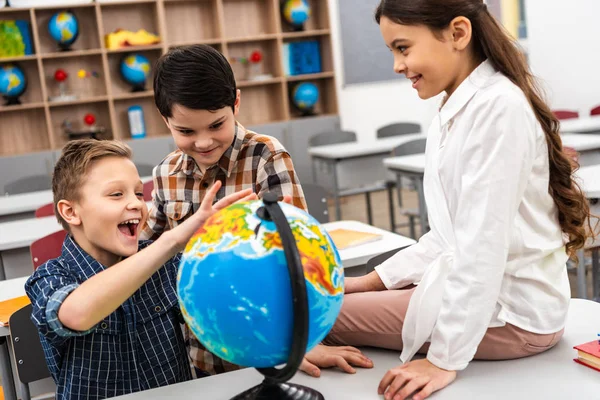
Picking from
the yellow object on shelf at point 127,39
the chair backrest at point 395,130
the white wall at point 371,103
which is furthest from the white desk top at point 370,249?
the white wall at point 371,103

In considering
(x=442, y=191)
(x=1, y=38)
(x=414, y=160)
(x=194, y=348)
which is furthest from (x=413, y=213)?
(x=1, y=38)

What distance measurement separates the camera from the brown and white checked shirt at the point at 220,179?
1665 mm

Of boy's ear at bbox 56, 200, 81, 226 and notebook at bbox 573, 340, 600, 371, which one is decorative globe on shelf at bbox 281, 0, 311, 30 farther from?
notebook at bbox 573, 340, 600, 371

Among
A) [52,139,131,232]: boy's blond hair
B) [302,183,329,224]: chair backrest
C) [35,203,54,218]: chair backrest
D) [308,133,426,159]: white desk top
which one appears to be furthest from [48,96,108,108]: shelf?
[52,139,131,232]: boy's blond hair

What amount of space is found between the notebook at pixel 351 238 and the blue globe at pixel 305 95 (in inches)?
185

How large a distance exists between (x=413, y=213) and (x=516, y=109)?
11.3ft

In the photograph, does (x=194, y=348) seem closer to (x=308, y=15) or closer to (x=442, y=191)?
(x=442, y=191)

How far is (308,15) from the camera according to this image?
7.23 m

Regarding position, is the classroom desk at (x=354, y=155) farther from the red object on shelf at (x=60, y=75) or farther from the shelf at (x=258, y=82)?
the red object on shelf at (x=60, y=75)

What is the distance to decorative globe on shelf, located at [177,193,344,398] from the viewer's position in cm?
96

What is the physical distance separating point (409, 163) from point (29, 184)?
2621 millimetres

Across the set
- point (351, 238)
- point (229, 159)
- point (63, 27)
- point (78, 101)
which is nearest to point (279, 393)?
point (229, 159)

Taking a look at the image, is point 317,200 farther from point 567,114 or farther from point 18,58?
point 18,58

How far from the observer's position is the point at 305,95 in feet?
23.5
